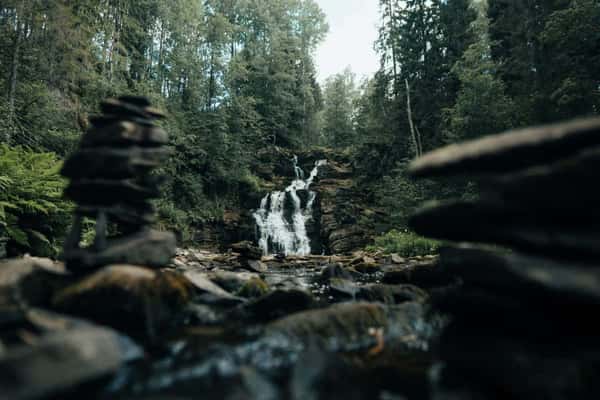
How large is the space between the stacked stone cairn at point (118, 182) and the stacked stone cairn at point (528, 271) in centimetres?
444

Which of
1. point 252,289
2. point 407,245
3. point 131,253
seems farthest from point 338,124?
point 131,253

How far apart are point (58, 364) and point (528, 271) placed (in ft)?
13.4

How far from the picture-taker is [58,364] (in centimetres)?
256

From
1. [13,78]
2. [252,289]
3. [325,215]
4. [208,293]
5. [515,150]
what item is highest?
[13,78]

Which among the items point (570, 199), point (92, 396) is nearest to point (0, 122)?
point (92, 396)

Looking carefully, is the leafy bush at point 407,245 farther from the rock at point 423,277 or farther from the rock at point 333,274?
the rock at point 423,277

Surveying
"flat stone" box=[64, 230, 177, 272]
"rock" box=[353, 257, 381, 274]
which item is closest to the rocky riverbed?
"flat stone" box=[64, 230, 177, 272]

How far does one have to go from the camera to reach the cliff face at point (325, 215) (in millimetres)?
25109

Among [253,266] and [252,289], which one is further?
[253,266]

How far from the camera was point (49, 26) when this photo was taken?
1725cm

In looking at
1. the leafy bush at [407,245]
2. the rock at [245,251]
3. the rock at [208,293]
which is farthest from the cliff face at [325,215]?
the rock at [208,293]

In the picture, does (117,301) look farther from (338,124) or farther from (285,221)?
(338,124)

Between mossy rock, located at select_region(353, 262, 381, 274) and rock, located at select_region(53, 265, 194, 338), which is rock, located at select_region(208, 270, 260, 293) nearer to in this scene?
rock, located at select_region(53, 265, 194, 338)

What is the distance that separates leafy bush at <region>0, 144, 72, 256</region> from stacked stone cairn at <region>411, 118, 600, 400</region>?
12.1 meters
